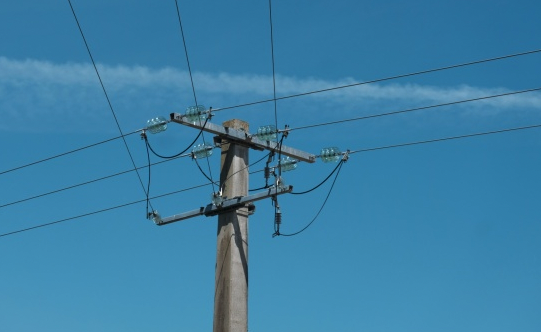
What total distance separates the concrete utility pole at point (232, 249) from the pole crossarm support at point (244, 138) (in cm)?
12

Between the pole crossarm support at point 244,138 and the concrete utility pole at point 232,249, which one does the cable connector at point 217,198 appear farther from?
the pole crossarm support at point 244,138

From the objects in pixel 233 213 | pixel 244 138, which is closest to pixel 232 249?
pixel 233 213

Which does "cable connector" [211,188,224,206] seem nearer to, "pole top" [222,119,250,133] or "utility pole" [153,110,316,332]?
"utility pole" [153,110,316,332]

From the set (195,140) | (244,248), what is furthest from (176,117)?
(244,248)

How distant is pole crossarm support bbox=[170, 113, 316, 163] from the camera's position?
1761cm

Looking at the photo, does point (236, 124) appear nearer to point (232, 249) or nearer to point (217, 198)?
point (217, 198)

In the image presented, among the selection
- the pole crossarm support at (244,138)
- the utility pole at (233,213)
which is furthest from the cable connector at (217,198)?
the pole crossarm support at (244,138)

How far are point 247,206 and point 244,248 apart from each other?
2.03ft

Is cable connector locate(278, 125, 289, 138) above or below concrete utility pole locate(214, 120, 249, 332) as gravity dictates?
above

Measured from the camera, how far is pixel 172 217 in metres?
18.4

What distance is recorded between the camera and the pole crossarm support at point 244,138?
17.6 metres

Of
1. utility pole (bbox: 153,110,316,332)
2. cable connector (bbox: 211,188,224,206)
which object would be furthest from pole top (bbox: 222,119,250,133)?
cable connector (bbox: 211,188,224,206)

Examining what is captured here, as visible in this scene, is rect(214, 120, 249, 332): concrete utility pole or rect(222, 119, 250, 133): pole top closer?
rect(214, 120, 249, 332): concrete utility pole

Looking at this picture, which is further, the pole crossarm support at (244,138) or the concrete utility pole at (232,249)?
the pole crossarm support at (244,138)
